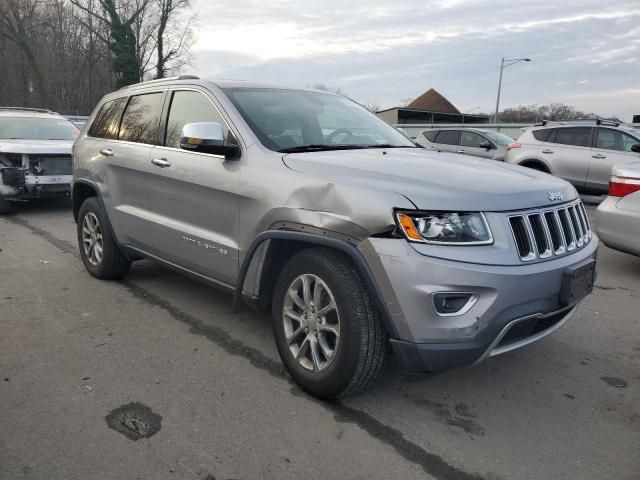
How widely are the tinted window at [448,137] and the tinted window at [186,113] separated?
11.1 m

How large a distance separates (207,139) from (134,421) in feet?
5.40

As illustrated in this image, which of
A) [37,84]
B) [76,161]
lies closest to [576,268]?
[76,161]

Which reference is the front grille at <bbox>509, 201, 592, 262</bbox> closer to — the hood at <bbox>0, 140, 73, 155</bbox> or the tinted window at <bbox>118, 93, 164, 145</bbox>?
the tinted window at <bbox>118, 93, 164, 145</bbox>

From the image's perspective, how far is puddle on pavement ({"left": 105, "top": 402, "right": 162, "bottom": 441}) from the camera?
2664 mm

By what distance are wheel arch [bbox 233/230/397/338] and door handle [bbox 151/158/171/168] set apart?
3.91 feet

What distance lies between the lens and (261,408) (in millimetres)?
2889

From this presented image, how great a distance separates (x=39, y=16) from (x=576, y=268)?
47.3 metres

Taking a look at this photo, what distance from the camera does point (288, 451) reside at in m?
A: 2.52

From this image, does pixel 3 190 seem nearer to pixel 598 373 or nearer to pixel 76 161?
pixel 76 161

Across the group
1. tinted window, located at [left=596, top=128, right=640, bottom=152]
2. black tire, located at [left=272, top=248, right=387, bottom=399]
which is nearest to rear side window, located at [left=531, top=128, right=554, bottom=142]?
tinted window, located at [left=596, top=128, right=640, bottom=152]

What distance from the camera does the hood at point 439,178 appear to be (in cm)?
255

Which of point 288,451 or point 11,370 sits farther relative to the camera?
point 11,370

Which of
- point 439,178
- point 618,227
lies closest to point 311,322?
point 439,178

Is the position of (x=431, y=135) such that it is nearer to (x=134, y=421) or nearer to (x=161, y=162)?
(x=161, y=162)
